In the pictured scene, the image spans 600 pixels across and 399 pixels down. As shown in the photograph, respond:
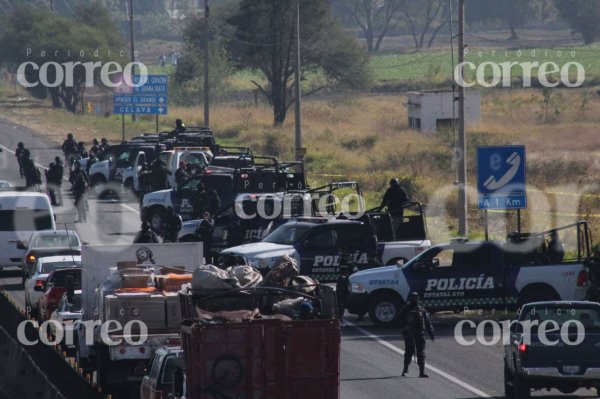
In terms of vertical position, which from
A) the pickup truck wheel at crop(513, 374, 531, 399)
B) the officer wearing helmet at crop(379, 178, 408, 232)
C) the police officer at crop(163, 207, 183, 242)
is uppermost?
the officer wearing helmet at crop(379, 178, 408, 232)

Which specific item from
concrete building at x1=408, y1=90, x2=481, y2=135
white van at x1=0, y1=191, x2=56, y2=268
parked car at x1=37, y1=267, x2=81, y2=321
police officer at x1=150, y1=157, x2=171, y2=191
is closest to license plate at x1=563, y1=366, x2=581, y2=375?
parked car at x1=37, y1=267, x2=81, y2=321

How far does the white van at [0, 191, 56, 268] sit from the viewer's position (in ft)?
102

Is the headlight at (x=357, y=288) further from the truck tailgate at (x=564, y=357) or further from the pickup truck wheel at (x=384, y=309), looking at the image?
the truck tailgate at (x=564, y=357)

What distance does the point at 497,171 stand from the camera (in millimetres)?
27266

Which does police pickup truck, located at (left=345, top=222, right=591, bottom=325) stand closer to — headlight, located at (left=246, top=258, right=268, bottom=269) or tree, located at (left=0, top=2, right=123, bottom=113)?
headlight, located at (left=246, top=258, right=268, bottom=269)

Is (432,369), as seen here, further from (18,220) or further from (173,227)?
(18,220)

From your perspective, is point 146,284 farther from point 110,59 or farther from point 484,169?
point 110,59

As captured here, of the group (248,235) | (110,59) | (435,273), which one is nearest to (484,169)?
(435,273)

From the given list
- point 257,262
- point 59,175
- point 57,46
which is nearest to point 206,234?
point 257,262

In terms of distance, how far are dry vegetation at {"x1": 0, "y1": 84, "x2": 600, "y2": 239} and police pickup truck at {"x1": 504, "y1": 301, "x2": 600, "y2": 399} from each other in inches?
750

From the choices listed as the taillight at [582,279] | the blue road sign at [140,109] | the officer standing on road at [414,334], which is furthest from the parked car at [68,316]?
the blue road sign at [140,109]

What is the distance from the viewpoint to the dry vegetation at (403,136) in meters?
46.3

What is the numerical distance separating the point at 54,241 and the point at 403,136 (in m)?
44.4

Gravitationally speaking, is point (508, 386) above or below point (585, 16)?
below
